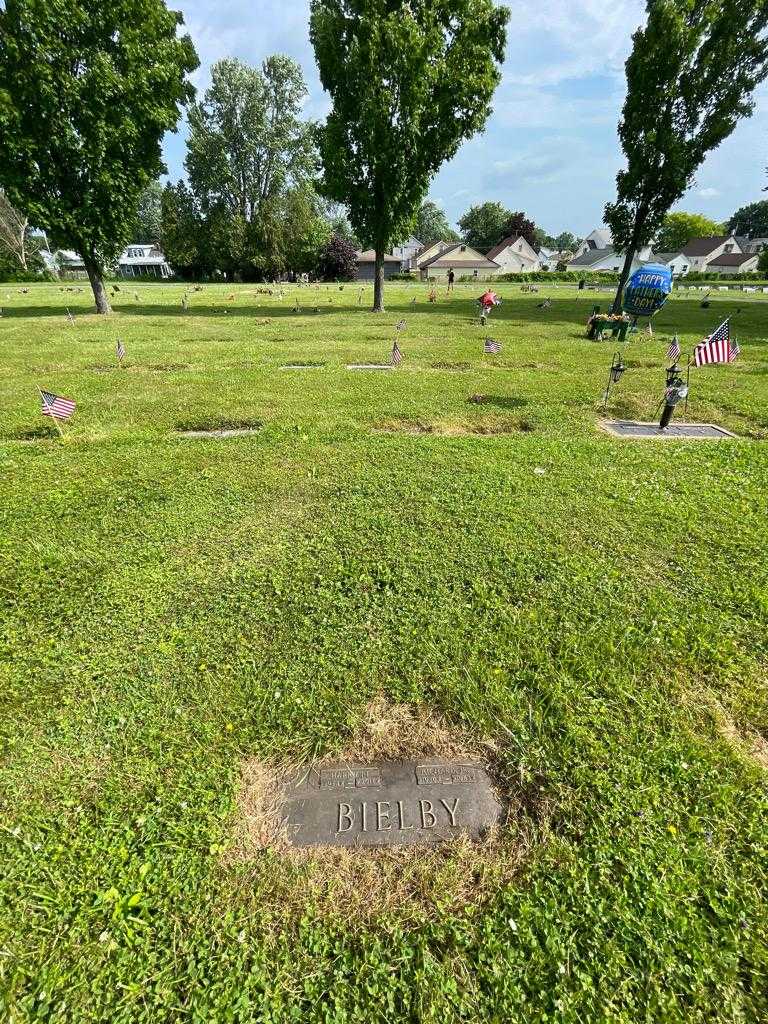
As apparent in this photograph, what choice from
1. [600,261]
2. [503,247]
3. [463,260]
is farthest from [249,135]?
[600,261]

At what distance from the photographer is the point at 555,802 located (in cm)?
232

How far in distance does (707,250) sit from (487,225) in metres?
42.5

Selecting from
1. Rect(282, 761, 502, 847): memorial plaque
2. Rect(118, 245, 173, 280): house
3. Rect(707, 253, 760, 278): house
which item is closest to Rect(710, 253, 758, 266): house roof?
Rect(707, 253, 760, 278): house

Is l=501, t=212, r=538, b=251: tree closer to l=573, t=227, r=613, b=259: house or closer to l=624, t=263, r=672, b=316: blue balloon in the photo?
l=573, t=227, r=613, b=259: house

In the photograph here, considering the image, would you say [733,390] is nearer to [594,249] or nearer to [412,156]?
[412,156]

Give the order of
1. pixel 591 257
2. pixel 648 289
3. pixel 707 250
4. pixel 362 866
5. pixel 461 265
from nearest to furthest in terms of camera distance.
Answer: pixel 362 866
pixel 648 289
pixel 461 265
pixel 707 250
pixel 591 257

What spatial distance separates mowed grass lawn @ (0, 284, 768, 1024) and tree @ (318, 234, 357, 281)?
210 feet

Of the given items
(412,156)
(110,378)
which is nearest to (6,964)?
(110,378)

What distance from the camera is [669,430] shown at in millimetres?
7516

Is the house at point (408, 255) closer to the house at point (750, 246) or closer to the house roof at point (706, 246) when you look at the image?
the house roof at point (706, 246)

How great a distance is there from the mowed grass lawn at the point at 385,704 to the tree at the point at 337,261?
64.0m

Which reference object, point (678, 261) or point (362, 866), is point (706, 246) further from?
point (362, 866)

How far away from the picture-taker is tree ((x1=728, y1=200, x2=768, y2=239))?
4520 inches

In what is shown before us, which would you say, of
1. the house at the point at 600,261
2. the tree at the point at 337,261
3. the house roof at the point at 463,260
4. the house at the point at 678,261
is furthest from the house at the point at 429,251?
the house at the point at 678,261
